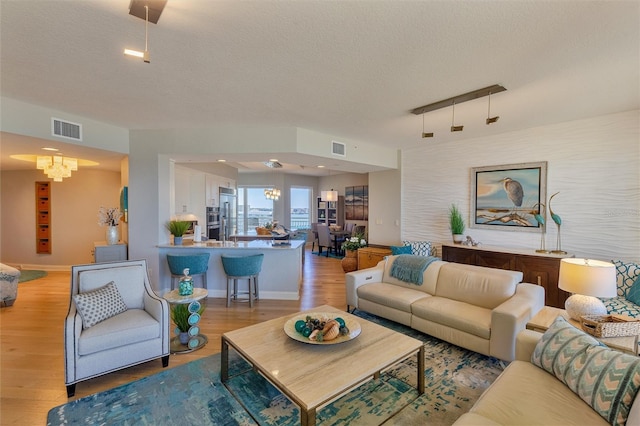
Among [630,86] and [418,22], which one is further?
[630,86]

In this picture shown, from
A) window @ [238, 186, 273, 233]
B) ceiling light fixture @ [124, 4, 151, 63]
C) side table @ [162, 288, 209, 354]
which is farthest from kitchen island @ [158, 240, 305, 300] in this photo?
window @ [238, 186, 273, 233]

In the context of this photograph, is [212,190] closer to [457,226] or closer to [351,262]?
[351,262]

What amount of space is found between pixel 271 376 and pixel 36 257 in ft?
25.9

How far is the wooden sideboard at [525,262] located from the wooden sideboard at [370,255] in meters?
1.24

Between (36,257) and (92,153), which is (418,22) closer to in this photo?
(92,153)

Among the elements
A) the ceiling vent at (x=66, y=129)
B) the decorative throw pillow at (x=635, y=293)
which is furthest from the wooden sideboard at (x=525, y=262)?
the ceiling vent at (x=66, y=129)

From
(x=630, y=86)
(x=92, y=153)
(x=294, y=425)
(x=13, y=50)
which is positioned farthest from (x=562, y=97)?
(x=92, y=153)

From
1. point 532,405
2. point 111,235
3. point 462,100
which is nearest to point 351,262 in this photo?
point 462,100

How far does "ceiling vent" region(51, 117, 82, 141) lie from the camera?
11.8 feet

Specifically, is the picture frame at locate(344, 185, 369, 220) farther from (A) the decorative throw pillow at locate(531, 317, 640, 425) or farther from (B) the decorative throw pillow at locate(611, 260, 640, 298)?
(A) the decorative throw pillow at locate(531, 317, 640, 425)

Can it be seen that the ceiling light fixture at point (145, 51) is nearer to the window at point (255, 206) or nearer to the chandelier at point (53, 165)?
the chandelier at point (53, 165)

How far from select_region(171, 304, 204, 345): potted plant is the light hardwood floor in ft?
0.77

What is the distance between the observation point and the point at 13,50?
7.36 feet

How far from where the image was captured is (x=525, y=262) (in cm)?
425
